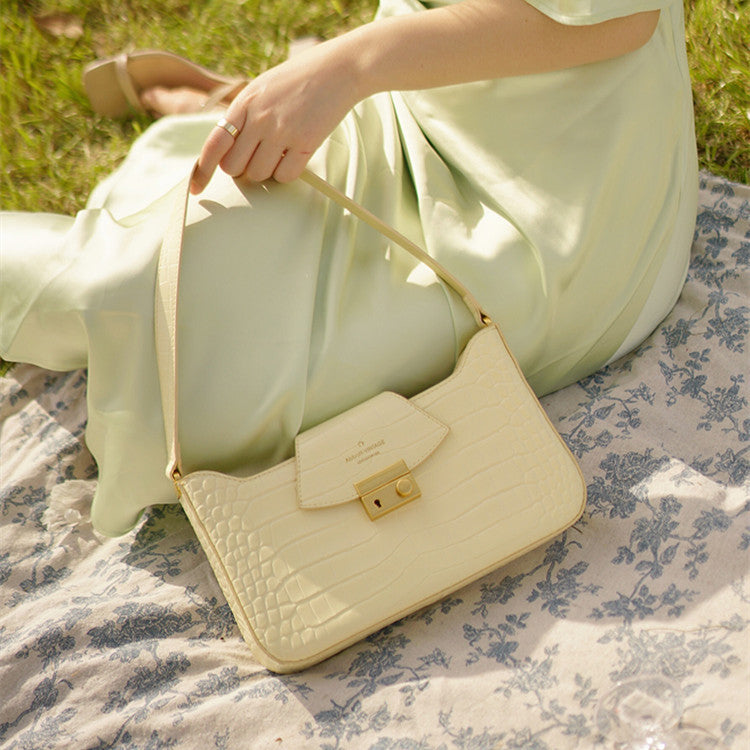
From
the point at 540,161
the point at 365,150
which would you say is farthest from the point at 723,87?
the point at 365,150

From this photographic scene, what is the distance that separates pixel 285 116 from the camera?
148 centimetres

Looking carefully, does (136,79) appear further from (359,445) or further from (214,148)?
(359,445)

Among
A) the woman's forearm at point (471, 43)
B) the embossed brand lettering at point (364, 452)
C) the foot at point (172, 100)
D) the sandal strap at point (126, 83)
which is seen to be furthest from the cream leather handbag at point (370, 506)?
the sandal strap at point (126, 83)

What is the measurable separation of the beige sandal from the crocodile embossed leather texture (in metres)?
1.16

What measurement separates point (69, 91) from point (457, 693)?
1.98 meters

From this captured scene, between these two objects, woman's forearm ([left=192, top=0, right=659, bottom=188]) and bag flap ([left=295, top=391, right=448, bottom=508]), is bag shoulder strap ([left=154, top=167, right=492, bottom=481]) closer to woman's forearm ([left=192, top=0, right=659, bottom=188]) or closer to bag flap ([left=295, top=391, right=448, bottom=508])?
woman's forearm ([left=192, top=0, right=659, bottom=188])

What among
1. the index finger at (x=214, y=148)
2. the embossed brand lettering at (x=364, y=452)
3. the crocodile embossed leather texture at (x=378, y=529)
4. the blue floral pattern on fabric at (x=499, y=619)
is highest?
the index finger at (x=214, y=148)

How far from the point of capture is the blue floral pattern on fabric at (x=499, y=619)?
1.36 m

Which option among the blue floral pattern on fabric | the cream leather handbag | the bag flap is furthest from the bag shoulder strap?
the blue floral pattern on fabric

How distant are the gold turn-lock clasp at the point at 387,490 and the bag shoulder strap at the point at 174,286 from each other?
28 cm

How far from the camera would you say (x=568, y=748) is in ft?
4.25

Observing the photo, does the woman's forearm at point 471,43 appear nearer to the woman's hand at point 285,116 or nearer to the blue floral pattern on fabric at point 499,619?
the woman's hand at point 285,116

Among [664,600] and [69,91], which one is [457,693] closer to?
[664,600]

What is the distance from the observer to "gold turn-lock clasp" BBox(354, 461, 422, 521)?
143 centimetres
